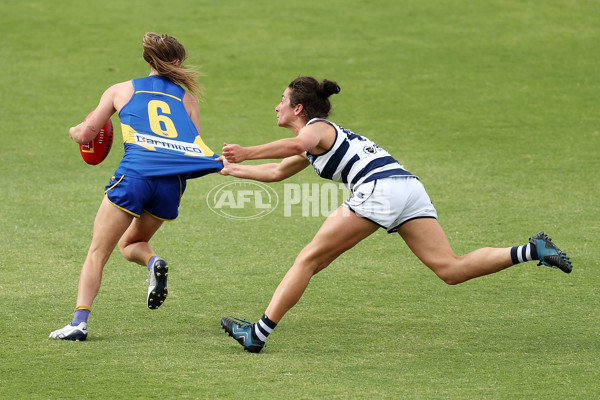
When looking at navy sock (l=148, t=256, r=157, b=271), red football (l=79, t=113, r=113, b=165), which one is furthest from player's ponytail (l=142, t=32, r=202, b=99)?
navy sock (l=148, t=256, r=157, b=271)

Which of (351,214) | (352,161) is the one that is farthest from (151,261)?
(352,161)

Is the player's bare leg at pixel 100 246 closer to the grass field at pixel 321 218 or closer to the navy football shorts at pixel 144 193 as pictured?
the navy football shorts at pixel 144 193

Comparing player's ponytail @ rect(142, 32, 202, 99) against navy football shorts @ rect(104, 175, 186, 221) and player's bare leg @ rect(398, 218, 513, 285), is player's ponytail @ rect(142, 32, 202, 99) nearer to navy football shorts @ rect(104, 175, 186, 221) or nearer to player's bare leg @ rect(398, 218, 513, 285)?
navy football shorts @ rect(104, 175, 186, 221)

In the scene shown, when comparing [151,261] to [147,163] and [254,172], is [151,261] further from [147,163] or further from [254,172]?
[254,172]

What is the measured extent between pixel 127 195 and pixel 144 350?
994 mm

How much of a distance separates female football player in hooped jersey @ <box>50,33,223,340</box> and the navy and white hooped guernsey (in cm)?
71

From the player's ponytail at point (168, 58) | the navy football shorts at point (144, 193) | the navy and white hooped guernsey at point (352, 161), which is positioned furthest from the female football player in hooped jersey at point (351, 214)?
the player's ponytail at point (168, 58)

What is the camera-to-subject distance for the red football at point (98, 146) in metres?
5.92

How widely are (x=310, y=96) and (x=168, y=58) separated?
1040mm

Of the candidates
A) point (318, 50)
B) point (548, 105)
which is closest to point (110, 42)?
point (318, 50)

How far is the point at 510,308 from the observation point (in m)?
6.09

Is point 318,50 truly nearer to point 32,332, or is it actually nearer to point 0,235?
point 0,235

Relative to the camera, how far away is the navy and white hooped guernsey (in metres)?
5.23

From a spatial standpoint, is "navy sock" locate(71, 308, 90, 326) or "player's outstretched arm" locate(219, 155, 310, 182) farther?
"navy sock" locate(71, 308, 90, 326)
